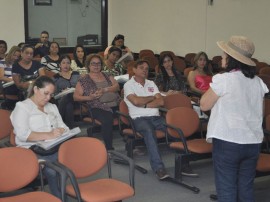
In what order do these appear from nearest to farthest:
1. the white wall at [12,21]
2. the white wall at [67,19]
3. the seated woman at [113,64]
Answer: the seated woman at [113,64] < the white wall at [12,21] < the white wall at [67,19]

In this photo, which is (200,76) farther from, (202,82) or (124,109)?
(124,109)

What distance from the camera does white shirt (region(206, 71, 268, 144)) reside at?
2.78 m

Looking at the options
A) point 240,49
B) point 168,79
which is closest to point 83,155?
point 240,49

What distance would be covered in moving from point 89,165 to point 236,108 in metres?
1.20

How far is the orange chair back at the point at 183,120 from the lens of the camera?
4.47m

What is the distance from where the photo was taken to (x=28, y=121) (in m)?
3.72

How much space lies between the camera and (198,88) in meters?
6.22

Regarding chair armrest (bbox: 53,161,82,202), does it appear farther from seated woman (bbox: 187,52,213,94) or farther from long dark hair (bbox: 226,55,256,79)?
seated woman (bbox: 187,52,213,94)

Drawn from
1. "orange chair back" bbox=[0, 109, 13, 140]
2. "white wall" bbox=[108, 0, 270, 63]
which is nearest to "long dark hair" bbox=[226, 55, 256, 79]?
"orange chair back" bbox=[0, 109, 13, 140]

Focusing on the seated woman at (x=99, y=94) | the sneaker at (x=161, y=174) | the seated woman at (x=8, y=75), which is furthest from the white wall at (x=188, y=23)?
the sneaker at (x=161, y=174)

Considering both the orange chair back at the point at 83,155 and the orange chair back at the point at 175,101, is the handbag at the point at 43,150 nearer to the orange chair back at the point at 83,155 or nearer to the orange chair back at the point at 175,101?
the orange chair back at the point at 83,155

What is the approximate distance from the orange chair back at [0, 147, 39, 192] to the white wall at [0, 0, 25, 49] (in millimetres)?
8193

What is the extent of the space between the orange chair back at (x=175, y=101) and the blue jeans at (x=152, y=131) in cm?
30

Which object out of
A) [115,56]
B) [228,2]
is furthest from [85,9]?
[115,56]
